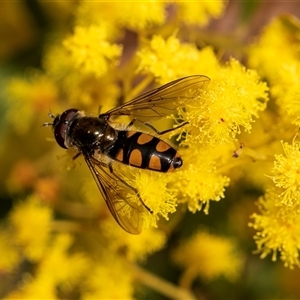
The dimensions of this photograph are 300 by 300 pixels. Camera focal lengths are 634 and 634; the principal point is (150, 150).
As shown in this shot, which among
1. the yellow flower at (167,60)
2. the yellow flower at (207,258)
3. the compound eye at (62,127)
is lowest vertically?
the yellow flower at (207,258)

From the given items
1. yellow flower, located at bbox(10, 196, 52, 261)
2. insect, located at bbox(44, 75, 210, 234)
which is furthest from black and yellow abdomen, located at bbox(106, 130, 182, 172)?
yellow flower, located at bbox(10, 196, 52, 261)

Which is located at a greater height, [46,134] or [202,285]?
[46,134]

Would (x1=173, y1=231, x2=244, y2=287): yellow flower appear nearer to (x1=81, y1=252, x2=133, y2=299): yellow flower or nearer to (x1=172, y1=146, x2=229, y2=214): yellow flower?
(x1=81, y1=252, x2=133, y2=299): yellow flower

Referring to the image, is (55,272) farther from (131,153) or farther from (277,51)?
(277,51)

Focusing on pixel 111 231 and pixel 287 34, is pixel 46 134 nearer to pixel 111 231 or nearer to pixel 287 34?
pixel 111 231

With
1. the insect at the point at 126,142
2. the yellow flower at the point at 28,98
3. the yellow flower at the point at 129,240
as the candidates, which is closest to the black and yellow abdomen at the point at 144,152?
the insect at the point at 126,142

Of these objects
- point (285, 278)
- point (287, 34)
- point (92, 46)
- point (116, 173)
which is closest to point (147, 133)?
point (116, 173)

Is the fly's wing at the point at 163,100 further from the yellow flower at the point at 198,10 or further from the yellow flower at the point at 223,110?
the yellow flower at the point at 198,10
